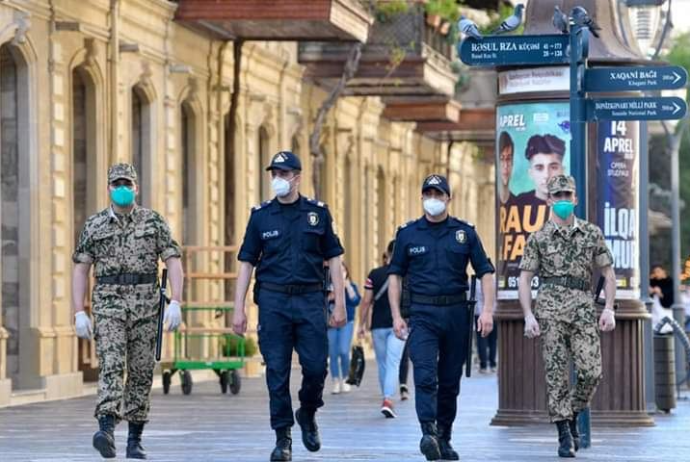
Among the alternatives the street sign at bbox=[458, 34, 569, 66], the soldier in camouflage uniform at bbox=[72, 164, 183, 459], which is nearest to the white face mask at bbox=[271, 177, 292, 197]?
the soldier in camouflage uniform at bbox=[72, 164, 183, 459]

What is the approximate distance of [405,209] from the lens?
56.4 meters

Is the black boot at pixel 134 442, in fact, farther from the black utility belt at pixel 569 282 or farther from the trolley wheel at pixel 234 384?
the trolley wheel at pixel 234 384

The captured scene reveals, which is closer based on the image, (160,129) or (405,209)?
(160,129)

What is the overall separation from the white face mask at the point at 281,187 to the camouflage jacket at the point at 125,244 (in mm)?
773

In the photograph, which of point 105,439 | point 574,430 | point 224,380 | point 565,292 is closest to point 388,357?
point 224,380

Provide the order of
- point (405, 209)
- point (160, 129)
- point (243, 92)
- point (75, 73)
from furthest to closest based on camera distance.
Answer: point (405, 209) < point (243, 92) < point (160, 129) < point (75, 73)

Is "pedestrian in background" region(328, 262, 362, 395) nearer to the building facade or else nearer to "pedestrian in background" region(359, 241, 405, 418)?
"pedestrian in background" region(359, 241, 405, 418)

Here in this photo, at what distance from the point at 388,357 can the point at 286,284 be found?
835 centimetres

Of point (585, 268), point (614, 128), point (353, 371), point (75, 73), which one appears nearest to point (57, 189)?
point (75, 73)

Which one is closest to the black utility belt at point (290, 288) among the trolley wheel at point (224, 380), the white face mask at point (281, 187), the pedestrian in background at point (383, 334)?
the white face mask at point (281, 187)

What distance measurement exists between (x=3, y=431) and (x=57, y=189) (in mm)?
7755

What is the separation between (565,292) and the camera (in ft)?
56.7

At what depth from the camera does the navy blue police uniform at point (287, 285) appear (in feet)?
52.0

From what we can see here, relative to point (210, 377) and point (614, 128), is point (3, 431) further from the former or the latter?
point (210, 377)
